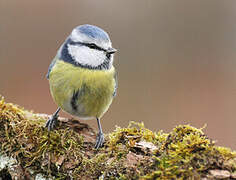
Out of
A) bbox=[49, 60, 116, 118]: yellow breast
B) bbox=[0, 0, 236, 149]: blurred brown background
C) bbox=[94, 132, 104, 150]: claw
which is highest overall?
bbox=[0, 0, 236, 149]: blurred brown background

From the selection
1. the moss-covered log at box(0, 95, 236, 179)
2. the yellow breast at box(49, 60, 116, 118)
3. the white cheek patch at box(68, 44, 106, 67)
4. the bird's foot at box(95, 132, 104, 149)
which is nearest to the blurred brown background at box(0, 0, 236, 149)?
the yellow breast at box(49, 60, 116, 118)

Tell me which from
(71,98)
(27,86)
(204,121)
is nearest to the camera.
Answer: (71,98)

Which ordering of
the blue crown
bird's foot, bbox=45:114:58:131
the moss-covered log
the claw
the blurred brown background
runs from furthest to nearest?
the blurred brown background, the blue crown, bird's foot, bbox=45:114:58:131, the claw, the moss-covered log

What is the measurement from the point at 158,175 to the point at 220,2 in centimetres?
481

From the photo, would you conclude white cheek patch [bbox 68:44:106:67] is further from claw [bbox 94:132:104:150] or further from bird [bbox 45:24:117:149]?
claw [bbox 94:132:104:150]

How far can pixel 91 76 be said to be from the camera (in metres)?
2.15

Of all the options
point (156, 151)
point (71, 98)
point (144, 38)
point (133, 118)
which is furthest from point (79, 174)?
point (144, 38)

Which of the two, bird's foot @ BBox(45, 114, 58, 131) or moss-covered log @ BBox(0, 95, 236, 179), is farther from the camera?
bird's foot @ BBox(45, 114, 58, 131)

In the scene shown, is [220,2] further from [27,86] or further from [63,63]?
[63,63]

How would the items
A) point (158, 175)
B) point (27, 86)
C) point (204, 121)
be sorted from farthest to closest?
point (27, 86)
point (204, 121)
point (158, 175)

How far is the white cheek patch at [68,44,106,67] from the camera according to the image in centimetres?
214

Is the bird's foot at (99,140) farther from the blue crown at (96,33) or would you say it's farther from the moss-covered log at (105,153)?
the blue crown at (96,33)

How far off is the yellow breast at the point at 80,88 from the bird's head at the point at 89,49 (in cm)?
5

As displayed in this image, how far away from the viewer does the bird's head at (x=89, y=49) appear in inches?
82.2
